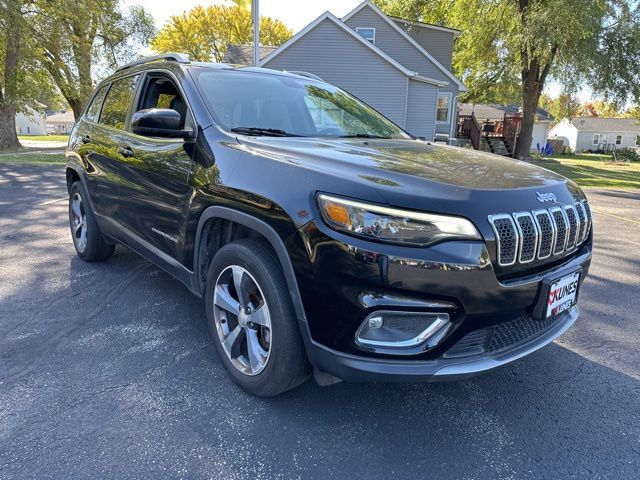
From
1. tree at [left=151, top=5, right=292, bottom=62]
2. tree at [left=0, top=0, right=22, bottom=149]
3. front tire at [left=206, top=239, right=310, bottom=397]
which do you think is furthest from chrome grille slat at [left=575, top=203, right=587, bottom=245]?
tree at [left=151, top=5, right=292, bottom=62]

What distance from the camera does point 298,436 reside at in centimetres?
219

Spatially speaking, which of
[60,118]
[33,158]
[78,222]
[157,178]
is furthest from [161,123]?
[60,118]

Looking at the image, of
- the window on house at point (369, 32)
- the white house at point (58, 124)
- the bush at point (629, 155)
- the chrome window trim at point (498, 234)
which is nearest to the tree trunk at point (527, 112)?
the window on house at point (369, 32)

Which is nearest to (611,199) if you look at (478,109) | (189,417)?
(189,417)

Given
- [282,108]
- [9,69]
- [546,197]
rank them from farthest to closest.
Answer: [9,69], [282,108], [546,197]

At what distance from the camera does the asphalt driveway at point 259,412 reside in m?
2.02

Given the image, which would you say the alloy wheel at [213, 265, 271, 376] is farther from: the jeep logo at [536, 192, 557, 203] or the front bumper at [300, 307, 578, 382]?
the jeep logo at [536, 192, 557, 203]

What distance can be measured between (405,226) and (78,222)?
4.07 m

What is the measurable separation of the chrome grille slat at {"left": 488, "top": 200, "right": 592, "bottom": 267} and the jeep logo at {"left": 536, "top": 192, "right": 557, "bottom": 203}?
0.16 ft

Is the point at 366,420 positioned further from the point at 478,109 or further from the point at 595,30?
the point at 478,109

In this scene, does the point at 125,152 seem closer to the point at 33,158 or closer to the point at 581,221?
the point at 581,221

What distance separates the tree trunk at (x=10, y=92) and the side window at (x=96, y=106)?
20123 mm

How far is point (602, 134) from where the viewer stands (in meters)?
56.5

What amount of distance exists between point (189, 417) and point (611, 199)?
469 inches
